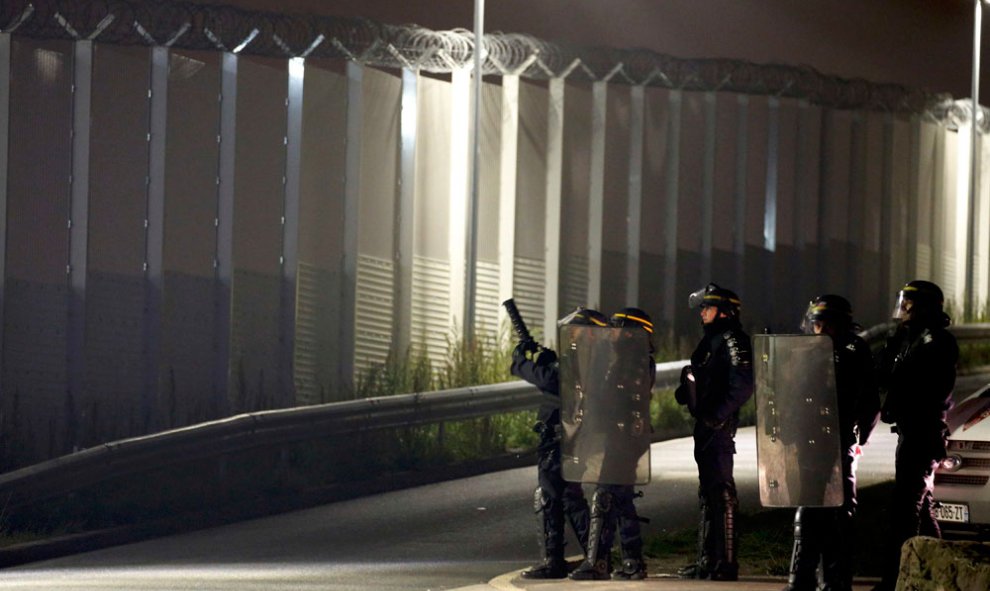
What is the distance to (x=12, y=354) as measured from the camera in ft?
61.8

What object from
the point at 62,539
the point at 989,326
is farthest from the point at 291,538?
the point at 989,326

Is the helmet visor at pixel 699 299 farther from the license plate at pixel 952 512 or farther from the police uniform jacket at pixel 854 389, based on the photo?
the license plate at pixel 952 512

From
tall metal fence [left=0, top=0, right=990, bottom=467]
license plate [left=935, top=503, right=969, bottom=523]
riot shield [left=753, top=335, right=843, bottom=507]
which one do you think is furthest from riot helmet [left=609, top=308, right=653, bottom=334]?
tall metal fence [left=0, top=0, right=990, bottom=467]

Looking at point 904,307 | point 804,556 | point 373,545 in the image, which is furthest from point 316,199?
point 804,556

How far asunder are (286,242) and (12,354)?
3.63m

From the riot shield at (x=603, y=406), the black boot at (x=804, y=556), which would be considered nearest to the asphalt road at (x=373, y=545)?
the riot shield at (x=603, y=406)

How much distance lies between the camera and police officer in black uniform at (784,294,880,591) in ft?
33.6

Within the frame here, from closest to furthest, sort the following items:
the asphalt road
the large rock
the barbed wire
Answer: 1. the large rock
2. the asphalt road
3. the barbed wire

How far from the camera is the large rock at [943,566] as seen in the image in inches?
287

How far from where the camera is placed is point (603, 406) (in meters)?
11.3

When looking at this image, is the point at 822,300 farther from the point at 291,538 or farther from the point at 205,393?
the point at 205,393

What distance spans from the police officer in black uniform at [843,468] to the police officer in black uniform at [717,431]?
95 centimetres

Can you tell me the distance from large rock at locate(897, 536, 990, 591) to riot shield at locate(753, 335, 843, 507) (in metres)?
2.36

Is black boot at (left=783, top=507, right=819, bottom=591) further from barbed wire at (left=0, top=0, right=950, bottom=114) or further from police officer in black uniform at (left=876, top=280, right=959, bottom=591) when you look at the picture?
barbed wire at (left=0, top=0, right=950, bottom=114)
